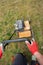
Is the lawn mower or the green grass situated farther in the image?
the green grass

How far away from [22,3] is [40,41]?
453 millimetres

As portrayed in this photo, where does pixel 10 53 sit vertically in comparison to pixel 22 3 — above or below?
below

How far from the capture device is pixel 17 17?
7.57ft

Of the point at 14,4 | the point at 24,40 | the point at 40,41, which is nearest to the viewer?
the point at 24,40

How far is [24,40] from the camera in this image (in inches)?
81.5

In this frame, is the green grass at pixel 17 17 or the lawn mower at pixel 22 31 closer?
the lawn mower at pixel 22 31

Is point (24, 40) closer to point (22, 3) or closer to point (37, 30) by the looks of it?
point (37, 30)

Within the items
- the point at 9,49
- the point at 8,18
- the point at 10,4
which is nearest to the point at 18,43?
the point at 9,49

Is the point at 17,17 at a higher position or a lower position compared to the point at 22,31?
higher

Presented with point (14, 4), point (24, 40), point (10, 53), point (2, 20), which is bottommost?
point (10, 53)

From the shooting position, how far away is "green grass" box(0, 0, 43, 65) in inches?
87.4

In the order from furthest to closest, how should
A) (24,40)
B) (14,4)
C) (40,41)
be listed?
1. (14,4)
2. (40,41)
3. (24,40)

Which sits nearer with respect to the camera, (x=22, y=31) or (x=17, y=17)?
(x=22, y=31)

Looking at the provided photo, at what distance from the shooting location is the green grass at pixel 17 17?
222 centimetres
